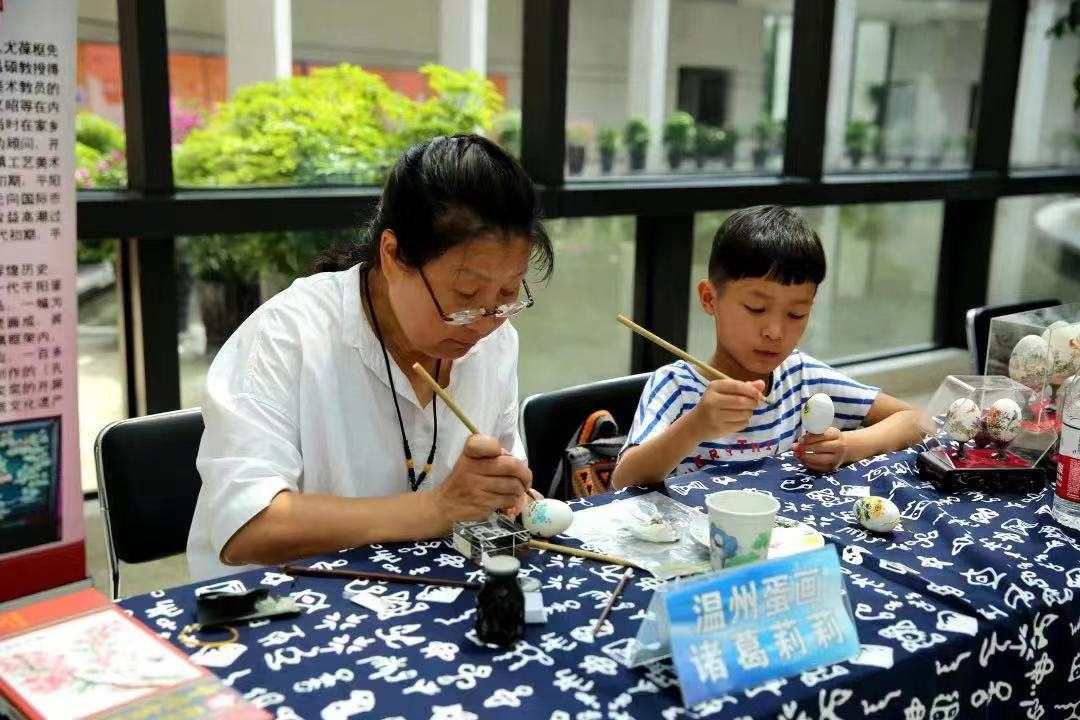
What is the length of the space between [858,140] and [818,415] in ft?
10.4

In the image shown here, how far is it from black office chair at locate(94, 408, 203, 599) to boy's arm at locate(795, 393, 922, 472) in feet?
3.71

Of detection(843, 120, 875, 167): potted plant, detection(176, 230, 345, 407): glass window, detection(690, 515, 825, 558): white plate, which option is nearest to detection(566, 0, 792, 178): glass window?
detection(843, 120, 875, 167): potted plant

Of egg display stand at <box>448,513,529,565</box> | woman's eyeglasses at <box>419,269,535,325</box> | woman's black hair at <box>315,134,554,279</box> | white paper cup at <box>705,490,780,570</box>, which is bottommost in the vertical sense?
egg display stand at <box>448,513,529,565</box>

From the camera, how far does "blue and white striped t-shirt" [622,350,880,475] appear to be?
1913 millimetres

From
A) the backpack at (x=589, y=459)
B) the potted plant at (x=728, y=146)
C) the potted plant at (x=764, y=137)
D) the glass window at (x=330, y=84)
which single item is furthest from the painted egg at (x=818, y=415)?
the potted plant at (x=764, y=137)

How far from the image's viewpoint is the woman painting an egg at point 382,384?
1.37 metres

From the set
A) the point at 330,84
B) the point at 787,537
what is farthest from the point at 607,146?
the point at 787,537

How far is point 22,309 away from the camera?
83.4 inches

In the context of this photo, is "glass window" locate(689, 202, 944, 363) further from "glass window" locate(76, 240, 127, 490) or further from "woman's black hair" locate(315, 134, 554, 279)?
"woman's black hair" locate(315, 134, 554, 279)

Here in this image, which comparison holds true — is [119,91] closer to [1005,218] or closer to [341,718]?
[341,718]

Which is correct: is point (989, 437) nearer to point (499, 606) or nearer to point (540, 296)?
point (499, 606)

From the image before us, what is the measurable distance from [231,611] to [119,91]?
6.39ft

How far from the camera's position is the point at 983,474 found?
1.71 metres

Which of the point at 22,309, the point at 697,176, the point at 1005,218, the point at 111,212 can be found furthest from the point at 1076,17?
the point at 22,309
